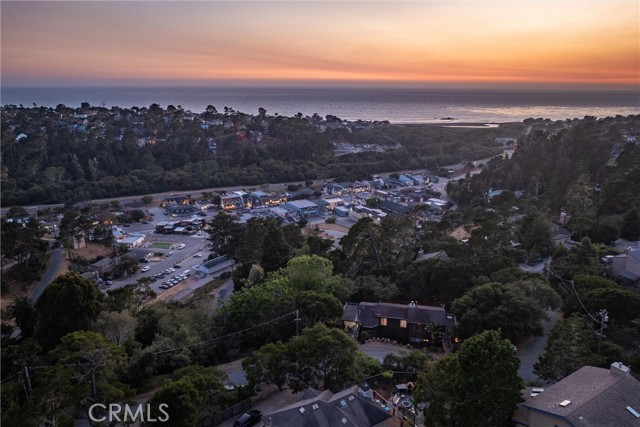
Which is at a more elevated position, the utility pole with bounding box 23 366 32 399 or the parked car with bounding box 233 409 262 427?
the utility pole with bounding box 23 366 32 399

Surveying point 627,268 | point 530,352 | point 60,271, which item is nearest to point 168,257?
point 60,271

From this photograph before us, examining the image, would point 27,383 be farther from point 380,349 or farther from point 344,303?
point 344,303

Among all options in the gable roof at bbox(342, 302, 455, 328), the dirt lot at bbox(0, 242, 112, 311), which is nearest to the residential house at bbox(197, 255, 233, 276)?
the dirt lot at bbox(0, 242, 112, 311)

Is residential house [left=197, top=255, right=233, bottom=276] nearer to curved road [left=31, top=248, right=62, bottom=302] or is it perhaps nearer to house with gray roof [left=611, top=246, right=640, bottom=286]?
curved road [left=31, top=248, right=62, bottom=302]

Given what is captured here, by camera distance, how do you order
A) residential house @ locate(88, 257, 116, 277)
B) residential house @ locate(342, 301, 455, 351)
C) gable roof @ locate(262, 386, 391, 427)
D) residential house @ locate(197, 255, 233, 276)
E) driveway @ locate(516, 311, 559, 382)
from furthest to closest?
residential house @ locate(88, 257, 116, 277) < residential house @ locate(197, 255, 233, 276) < residential house @ locate(342, 301, 455, 351) < driveway @ locate(516, 311, 559, 382) < gable roof @ locate(262, 386, 391, 427)

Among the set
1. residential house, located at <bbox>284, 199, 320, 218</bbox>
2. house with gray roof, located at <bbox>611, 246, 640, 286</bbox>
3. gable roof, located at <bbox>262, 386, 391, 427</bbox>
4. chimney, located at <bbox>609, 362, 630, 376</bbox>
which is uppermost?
chimney, located at <bbox>609, 362, 630, 376</bbox>

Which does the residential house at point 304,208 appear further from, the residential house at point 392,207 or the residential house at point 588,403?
the residential house at point 588,403

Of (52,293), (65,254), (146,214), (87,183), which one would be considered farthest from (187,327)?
(87,183)
